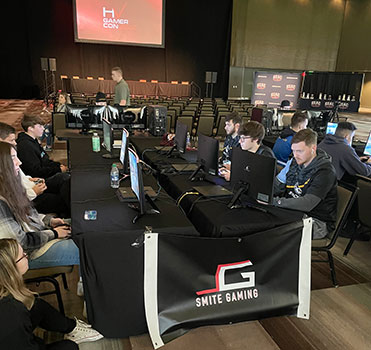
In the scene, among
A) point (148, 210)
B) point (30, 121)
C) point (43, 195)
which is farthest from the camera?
point (30, 121)

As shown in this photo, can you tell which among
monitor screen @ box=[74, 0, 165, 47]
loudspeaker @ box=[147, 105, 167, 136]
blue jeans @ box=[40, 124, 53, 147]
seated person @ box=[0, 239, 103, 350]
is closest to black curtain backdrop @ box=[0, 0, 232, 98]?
monitor screen @ box=[74, 0, 165, 47]

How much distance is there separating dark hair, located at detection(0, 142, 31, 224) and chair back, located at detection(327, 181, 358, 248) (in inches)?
88.4

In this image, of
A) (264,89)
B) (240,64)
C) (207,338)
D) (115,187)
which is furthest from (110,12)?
(207,338)

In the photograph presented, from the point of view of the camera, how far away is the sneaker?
6.14 ft

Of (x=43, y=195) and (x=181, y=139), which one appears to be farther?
(x=181, y=139)

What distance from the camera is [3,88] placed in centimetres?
1641

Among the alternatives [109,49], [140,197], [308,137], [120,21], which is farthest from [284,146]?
[109,49]

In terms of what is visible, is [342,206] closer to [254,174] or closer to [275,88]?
[254,174]

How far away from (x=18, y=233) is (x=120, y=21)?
15042 mm

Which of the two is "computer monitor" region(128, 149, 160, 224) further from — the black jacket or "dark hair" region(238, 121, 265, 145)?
the black jacket

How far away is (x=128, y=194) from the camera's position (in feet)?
7.91

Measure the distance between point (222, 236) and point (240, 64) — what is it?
1606 centimetres

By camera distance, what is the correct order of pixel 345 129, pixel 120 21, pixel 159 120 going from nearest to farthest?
pixel 345 129 → pixel 159 120 → pixel 120 21

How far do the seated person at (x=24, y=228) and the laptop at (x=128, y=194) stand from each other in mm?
481
